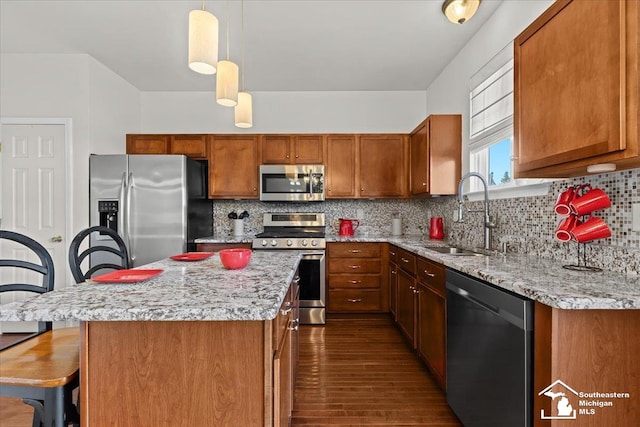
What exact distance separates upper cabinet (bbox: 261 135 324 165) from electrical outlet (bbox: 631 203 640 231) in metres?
3.11

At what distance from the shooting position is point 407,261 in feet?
10.0

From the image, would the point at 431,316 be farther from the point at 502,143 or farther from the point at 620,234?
the point at 502,143

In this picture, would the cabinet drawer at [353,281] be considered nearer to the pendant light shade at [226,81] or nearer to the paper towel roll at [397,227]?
the paper towel roll at [397,227]

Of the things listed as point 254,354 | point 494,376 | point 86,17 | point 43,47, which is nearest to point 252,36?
point 86,17

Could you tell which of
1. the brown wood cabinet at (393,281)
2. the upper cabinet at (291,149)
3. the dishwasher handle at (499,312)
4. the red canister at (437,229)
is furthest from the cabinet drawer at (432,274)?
the upper cabinet at (291,149)

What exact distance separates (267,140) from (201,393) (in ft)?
11.4

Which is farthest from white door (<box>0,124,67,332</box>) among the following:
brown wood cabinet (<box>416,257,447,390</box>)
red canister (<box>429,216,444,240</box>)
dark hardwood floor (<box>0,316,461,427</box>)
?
red canister (<box>429,216,444,240</box>)

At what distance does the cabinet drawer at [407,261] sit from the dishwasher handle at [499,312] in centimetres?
93

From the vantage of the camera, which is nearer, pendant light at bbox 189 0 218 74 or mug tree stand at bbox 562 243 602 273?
pendant light at bbox 189 0 218 74

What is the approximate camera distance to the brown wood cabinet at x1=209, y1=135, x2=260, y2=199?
418cm

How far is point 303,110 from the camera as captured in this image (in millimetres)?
4418

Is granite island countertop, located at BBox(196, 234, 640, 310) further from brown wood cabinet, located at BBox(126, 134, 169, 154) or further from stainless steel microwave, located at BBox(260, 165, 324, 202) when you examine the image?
brown wood cabinet, located at BBox(126, 134, 169, 154)

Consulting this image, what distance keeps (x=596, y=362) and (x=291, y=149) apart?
11.7 ft

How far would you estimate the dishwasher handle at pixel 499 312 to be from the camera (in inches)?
48.9
